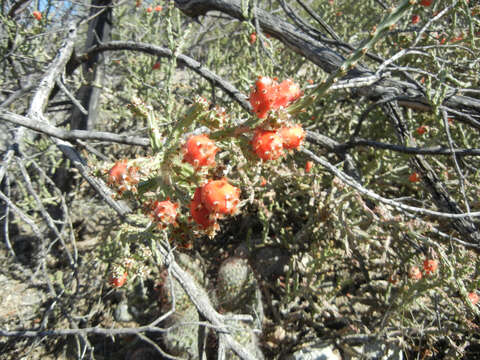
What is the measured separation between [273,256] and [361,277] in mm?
898

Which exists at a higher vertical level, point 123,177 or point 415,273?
point 123,177

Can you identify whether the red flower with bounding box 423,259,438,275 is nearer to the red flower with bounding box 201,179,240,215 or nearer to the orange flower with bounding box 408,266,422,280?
the orange flower with bounding box 408,266,422,280

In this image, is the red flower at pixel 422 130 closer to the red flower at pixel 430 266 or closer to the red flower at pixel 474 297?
the red flower at pixel 430 266

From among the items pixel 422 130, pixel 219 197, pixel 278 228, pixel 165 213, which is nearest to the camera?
pixel 219 197

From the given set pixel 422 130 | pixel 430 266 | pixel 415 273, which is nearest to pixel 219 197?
pixel 430 266

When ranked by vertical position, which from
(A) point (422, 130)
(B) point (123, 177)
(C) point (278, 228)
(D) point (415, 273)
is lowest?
(D) point (415, 273)

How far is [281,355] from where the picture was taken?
2660mm

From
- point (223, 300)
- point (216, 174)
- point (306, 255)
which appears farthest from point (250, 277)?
point (216, 174)

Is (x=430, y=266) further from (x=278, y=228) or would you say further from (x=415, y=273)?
(x=278, y=228)

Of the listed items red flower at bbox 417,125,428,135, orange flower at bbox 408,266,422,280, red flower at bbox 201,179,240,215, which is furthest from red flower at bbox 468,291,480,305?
red flower at bbox 201,179,240,215

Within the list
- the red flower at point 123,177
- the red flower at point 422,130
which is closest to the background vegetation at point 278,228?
the red flower at point 422,130

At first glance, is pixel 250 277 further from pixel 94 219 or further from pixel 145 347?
pixel 94 219

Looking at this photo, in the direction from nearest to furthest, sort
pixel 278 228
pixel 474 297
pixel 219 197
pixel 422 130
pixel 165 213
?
pixel 219 197, pixel 165 213, pixel 474 297, pixel 422 130, pixel 278 228

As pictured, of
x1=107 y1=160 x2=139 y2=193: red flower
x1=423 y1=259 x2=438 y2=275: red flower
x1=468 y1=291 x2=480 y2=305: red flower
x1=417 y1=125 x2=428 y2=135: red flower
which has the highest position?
x1=417 y1=125 x2=428 y2=135: red flower
